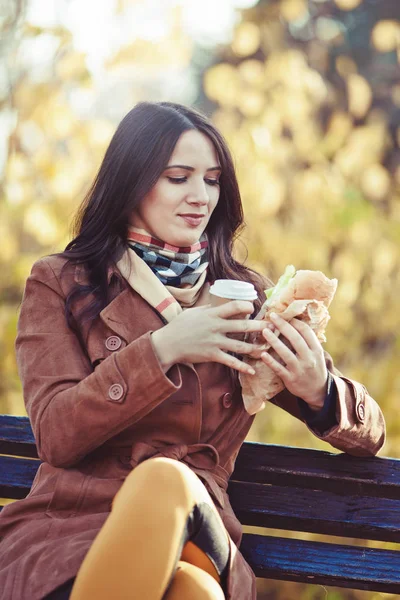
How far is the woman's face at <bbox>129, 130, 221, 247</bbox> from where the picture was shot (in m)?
2.36

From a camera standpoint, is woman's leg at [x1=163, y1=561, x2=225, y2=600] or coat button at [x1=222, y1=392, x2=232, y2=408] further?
coat button at [x1=222, y1=392, x2=232, y2=408]

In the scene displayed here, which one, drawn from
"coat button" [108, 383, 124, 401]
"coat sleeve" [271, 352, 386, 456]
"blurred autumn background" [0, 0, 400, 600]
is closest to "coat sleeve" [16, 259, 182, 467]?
"coat button" [108, 383, 124, 401]

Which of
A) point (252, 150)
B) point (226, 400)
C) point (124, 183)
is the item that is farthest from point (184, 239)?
point (252, 150)

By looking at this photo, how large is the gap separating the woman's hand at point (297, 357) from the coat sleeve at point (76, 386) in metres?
0.25

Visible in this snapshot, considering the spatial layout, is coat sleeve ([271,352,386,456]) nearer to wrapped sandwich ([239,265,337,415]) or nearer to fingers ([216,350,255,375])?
wrapped sandwich ([239,265,337,415])

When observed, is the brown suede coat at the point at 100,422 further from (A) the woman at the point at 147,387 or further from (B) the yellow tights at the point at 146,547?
(B) the yellow tights at the point at 146,547

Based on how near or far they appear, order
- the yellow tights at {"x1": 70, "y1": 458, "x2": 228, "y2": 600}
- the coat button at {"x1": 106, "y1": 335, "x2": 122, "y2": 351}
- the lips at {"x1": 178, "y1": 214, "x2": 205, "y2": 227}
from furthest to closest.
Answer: the lips at {"x1": 178, "y1": 214, "x2": 205, "y2": 227} → the coat button at {"x1": 106, "y1": 335, "x2": 122, "y2": 351} → the yellow tights at {"x1": 70, "y1": 458, "x2": 228, "y2": 600}

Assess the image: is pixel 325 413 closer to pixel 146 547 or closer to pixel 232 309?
pixel 232 309

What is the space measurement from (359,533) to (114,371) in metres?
0.96

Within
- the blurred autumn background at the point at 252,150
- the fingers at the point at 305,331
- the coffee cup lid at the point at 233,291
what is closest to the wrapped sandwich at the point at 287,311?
the fingers at the point at 305,331

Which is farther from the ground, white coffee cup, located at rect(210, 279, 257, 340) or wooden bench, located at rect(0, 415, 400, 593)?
white coffee cup, located at rect(210, 279, 257, 340)

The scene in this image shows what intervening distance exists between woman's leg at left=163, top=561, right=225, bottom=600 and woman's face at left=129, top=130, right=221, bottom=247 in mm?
906

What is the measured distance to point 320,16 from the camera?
457 centimetres

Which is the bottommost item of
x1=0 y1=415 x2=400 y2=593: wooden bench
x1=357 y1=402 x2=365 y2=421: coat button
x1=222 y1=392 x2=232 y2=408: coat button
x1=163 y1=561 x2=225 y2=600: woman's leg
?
x1=0 y1=415 x2=400 y2=593: wooden bench
